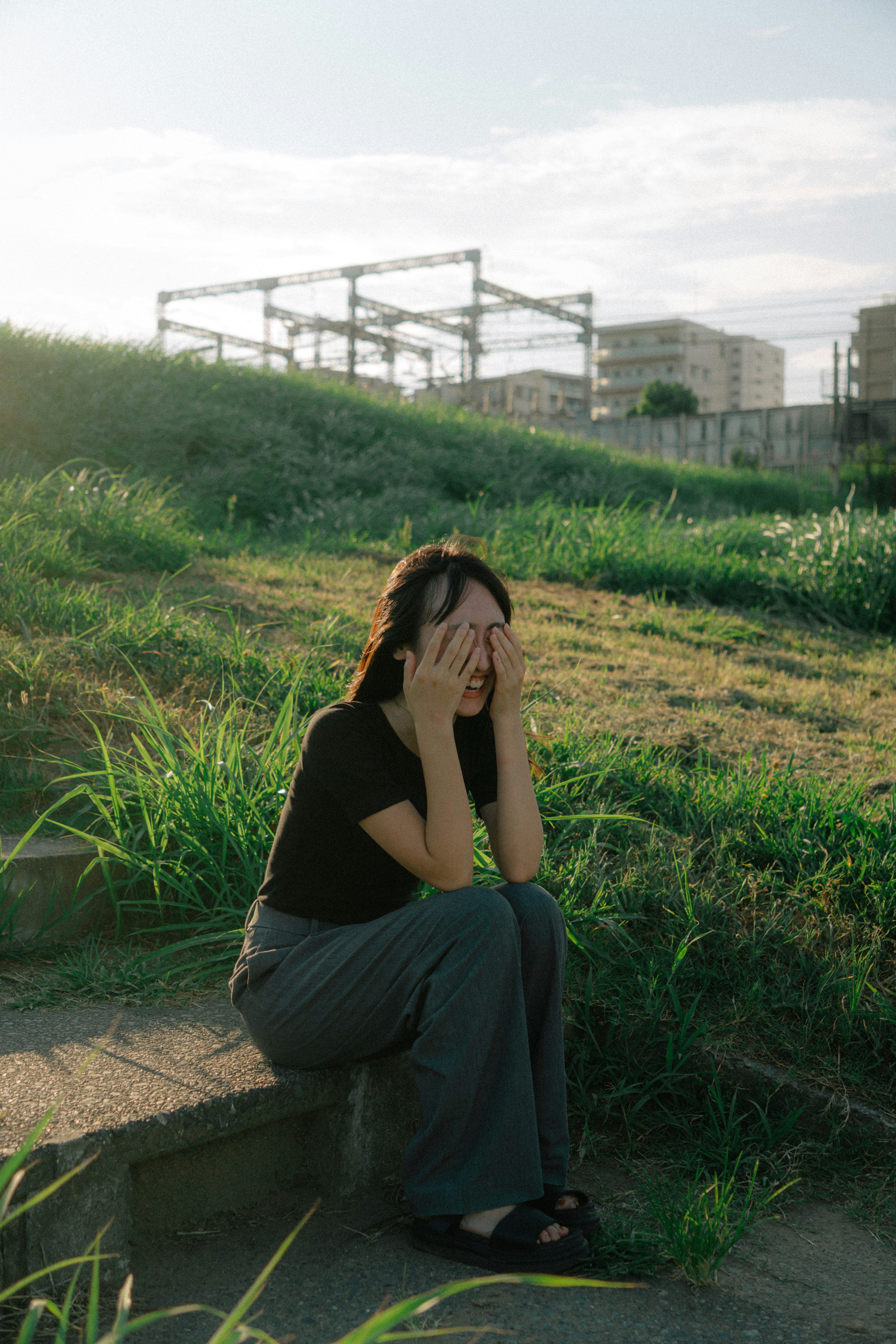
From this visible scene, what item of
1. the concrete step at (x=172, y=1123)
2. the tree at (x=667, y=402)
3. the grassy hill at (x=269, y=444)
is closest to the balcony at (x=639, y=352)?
the tree at (x=667, y=402)

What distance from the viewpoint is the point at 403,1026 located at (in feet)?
6.35

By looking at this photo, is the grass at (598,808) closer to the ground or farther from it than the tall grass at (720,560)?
closer to the ground

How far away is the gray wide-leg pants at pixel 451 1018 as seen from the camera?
1833 millimetres

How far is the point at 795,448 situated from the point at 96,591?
26.9 m

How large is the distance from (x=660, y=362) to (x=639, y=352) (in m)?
2.39

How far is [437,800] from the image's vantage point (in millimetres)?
1978

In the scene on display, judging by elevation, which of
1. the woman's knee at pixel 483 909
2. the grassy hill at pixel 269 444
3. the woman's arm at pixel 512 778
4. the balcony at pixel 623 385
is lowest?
the woman's knee at pixel 483 909

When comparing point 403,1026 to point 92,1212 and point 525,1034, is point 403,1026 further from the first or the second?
point 92,1212

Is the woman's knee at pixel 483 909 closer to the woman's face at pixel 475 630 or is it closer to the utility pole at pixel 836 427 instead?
the woman's face at pixel 475 630

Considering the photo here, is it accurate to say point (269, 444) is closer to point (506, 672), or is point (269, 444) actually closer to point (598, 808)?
point (598, 808)

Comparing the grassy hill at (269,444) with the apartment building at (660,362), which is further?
the apartment building at (660,362)

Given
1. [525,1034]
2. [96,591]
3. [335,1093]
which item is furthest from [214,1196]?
[96,591]

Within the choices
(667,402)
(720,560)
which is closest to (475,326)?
(720,560)

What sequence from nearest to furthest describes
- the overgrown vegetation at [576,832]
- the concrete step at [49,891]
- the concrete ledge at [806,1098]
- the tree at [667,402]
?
the concrete ledge at [806,1098] < the overgrown vegetation at [576,832] < the concrete step at [49,891] < the tree at [667,402]
